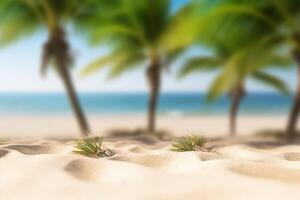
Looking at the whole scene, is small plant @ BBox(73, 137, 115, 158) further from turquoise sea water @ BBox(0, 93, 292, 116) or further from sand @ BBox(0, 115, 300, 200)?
turquoise sea water @ BBox(0, 93, 292, 116)

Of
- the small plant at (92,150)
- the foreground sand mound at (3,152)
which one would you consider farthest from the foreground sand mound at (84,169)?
the foreground sand mound at (3,152)

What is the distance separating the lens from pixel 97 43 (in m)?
12.5

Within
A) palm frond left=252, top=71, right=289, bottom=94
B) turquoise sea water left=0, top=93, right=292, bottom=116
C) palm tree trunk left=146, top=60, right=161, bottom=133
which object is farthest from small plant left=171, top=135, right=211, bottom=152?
turquoise sea water left=0, top=93, right=292, bottom=116

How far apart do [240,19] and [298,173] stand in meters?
8.70

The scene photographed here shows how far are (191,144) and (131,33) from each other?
963 centimetres

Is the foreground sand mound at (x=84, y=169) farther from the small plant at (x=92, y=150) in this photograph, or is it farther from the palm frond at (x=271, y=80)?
the palm frond at (x=271, y=80)

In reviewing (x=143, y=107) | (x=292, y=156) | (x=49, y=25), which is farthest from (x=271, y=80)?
(x=143, y=107)

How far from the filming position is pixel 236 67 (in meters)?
11.0

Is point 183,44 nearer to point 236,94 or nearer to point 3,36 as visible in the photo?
point 3,36

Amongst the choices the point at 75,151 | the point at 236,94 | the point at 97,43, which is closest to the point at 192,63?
the point at 236,94

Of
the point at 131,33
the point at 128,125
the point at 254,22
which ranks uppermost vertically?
the point at 131,33

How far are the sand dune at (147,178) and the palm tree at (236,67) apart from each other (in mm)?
8134

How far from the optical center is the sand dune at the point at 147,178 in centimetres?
210

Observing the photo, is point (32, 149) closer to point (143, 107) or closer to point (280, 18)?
point (280, 18)
